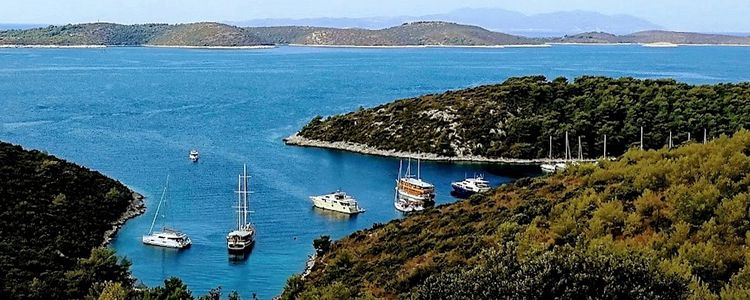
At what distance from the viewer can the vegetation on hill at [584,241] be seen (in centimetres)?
991

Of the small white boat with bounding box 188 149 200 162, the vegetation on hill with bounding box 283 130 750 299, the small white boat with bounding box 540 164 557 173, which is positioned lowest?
the small white boat with bounding box 540 164 557 173

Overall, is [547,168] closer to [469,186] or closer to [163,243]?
[469,186]

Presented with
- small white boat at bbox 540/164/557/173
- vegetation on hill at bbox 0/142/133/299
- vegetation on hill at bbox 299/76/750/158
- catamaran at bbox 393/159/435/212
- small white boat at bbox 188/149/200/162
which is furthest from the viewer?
vegetation on hill at bbox 299/76/750/158

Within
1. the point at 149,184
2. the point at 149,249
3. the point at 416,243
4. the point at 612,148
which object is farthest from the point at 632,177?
the point at 612,148

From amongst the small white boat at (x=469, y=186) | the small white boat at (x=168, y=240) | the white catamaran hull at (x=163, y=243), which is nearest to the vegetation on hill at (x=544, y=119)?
the small white boat at (x=469, y=186)

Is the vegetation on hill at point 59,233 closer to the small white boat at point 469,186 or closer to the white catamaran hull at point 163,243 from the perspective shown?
the white catamaran hull at point 163,243

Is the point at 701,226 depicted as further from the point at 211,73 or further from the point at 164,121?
the point at 211,73

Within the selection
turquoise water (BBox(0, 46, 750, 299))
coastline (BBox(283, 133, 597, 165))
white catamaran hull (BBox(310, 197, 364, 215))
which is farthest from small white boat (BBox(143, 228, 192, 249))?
coastline (BBox(283, 133, 597, 165))

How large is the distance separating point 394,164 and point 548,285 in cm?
4375

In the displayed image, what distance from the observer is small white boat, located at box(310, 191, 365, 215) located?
4000cm

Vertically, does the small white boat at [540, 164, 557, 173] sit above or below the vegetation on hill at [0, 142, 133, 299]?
below

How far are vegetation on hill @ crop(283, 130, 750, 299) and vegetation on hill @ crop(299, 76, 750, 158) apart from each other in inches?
1040

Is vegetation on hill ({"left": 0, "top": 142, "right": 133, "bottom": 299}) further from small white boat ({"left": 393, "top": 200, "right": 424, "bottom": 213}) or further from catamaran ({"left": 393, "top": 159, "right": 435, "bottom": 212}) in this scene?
catamaran ({"left": 393, "top": 159, "right": 435, "bottom": 212})

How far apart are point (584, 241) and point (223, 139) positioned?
51.7m
